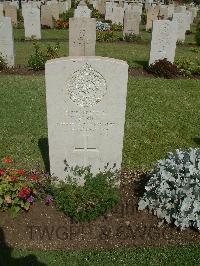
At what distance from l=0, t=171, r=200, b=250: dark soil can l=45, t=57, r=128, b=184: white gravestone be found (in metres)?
0.71

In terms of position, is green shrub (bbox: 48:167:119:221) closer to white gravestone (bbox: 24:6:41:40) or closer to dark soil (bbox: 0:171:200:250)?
dark soil (bbox: 0:171:200:250)

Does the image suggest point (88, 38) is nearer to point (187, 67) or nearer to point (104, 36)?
point (187, 67)

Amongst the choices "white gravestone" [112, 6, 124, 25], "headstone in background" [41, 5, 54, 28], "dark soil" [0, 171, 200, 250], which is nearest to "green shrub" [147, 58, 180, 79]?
"dark soil" [0, 171, 200, 250]

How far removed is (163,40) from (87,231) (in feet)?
31.2

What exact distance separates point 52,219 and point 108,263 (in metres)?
1.06

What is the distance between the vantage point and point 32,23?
18.5 m

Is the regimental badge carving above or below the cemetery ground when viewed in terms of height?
above

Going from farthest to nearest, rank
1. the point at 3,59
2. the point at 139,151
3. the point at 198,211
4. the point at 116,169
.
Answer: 1. the point at 3,59
2. the point at 139,151
3. the point at 116,169
4. the point at 198,211

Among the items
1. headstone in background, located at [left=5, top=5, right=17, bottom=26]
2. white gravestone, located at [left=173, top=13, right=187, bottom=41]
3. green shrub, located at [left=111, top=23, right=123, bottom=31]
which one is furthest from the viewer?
headstone in background, located at [left=5, top=5, right=17, bottom=26]

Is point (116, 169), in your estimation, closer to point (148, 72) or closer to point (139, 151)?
point (139, 151)

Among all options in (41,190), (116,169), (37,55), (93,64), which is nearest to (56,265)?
(41,190)

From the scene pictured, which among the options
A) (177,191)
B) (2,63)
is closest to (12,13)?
(2,63)

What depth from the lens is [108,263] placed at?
179 inches

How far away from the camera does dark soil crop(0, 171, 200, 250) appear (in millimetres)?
4824
